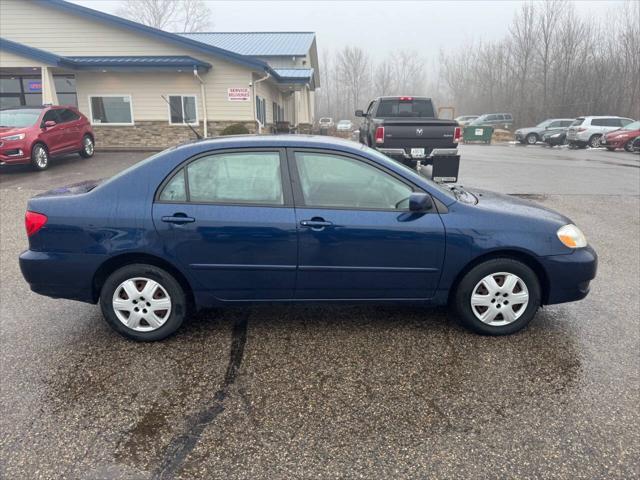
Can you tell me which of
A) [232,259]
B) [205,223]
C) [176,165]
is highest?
[176,165]

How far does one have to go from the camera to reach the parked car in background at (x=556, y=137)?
28.8m

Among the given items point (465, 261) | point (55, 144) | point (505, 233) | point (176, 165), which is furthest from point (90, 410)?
point (55, 144)

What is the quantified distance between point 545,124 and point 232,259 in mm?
33339

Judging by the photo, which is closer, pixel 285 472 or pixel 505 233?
pixel 285 472

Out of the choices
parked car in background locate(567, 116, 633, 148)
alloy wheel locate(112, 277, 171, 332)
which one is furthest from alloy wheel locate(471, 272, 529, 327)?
parked car in background locate(567, 116, 633, 148)

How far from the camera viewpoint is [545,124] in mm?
31641

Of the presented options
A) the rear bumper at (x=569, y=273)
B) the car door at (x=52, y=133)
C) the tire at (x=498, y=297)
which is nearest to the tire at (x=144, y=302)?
the tire at (x=498, y=297)

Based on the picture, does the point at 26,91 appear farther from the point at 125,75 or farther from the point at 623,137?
the point at 623,137

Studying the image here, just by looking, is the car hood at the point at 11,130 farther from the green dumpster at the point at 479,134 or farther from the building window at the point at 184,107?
the green dumpster at the point at 479,134

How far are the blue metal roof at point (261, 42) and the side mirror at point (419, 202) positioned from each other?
2601cm

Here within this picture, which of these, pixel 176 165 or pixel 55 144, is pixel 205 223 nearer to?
pixel 176 165

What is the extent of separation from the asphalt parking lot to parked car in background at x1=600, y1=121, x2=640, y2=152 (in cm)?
2273

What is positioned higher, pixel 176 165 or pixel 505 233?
pixel 176 165

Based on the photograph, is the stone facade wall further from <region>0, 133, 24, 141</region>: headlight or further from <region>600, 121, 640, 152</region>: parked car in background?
<region>600, 121, 640, 152</region>: parked car in background
